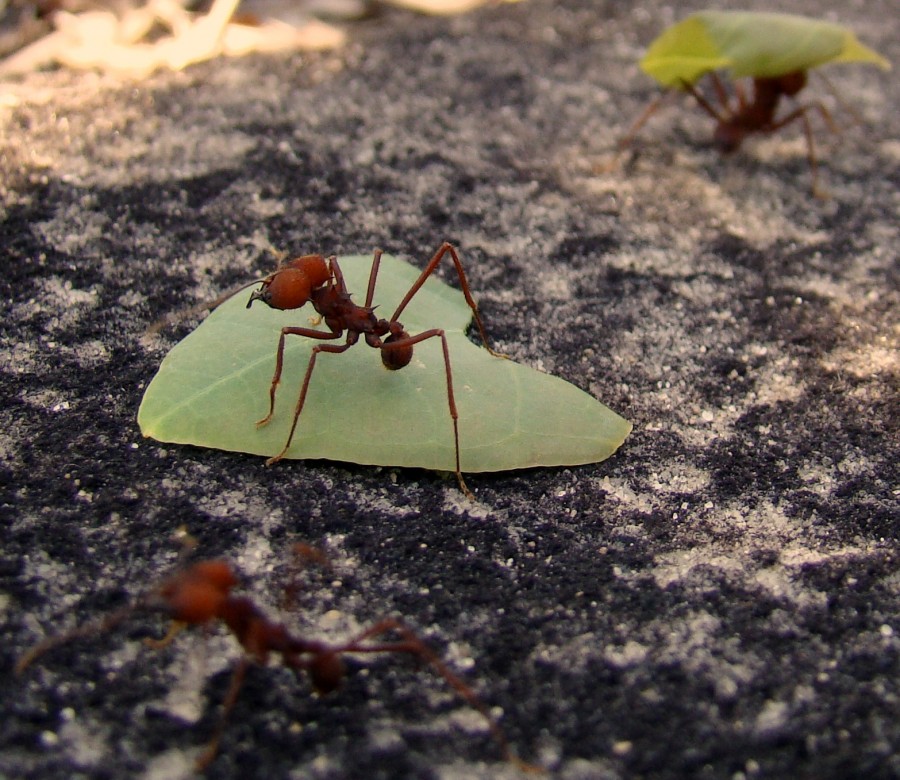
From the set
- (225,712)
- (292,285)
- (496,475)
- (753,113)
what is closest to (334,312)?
(292,285)

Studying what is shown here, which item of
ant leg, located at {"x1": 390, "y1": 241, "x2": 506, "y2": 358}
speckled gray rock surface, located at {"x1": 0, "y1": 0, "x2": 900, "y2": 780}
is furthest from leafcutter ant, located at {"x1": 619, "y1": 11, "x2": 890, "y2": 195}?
ant leg, located at {"x1": 390, "y1": 241, "x2": 506, "y2": 358}

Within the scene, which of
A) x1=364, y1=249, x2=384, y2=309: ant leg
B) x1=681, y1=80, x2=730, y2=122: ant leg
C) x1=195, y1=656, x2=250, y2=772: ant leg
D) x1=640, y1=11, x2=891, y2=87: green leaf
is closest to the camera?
x1=195, y1=656, x2=250, y2=772: ant leg

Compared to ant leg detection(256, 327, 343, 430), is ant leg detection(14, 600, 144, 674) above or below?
below

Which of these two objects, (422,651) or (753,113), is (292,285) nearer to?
(422,651)

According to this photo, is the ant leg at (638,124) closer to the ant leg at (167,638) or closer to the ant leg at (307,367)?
the ant leg at (307,367)

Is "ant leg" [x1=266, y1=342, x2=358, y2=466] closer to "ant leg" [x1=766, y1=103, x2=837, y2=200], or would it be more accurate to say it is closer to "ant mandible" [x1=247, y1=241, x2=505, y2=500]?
"ant mandible" [x1=247, y1=241, x2=505, y2=500]

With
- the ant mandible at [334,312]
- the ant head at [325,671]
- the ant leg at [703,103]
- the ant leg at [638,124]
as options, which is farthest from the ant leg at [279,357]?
the ant leg at [703,103]

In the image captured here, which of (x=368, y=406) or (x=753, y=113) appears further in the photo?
(x=753, y=113)
